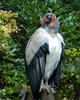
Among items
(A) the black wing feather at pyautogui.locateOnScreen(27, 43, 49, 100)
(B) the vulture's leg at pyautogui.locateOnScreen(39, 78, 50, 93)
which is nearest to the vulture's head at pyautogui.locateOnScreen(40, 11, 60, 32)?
(A) the black wing feather at pyautogui.locateOnScreen(27, 43, 49, 100)

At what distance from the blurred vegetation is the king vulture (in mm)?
1381

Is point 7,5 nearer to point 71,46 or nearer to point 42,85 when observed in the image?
point 71,46

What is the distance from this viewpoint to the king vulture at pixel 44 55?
516 centimetres

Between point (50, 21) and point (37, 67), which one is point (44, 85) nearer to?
point (37, 67)

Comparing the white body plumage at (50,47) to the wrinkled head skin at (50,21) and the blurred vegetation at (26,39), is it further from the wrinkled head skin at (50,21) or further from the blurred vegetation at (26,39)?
the blurred vegetation at (26,39)

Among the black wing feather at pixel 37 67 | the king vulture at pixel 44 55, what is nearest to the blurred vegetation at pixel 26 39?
the king vulture at pixel 44 55

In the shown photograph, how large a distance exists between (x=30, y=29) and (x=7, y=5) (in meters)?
0.94

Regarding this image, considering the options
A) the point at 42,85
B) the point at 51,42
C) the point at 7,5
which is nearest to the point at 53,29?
the point at 51,42

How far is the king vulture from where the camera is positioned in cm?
516

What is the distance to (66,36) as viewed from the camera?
801cm

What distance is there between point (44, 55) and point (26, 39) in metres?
2.76

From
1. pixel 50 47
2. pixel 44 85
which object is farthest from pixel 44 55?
pixel 44 85

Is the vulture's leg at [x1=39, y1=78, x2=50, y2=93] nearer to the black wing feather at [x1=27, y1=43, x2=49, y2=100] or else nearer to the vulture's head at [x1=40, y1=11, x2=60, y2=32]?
the black wing feather at [x1=27, y1=43, x2=49, y2=100]

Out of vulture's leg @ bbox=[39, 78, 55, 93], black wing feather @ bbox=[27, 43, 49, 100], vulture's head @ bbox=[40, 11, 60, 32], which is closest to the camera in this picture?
vulture's leg @ bbox=[39, 78, 55, 93]
